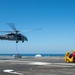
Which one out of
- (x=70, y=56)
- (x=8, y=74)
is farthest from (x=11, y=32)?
(x=8, y=74)

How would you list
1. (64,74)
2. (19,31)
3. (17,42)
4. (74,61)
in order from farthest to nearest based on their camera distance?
(19,31), (17,42), (74,61), (64,74)

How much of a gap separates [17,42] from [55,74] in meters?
66.3

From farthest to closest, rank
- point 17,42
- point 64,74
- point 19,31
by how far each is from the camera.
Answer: point 19,31 → point 17,42 → point 64,74

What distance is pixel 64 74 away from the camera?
25125 millimetres

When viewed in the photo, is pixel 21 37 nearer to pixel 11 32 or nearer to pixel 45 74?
pixel 11 32

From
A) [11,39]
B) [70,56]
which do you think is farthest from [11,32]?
[70,56]

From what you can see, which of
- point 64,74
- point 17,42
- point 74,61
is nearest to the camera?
point 64,74

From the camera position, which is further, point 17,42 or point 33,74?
point 17,42

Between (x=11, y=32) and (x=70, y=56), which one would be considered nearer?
(x=70, y=56)

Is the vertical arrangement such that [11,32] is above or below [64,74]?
above

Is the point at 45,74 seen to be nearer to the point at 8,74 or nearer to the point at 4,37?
the point at 8,74

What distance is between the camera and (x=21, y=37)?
91.1 m

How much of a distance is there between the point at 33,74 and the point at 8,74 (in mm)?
2497

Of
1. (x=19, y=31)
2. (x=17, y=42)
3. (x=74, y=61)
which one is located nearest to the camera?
(x=74, y=61)
